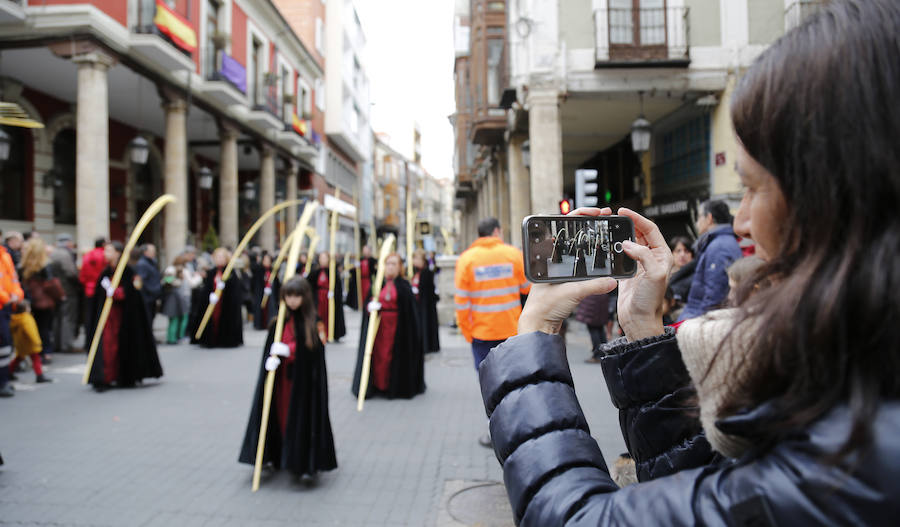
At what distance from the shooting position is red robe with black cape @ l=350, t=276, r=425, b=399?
7883 mm

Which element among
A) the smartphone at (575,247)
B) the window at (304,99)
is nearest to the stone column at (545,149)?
the smartphone at (575,247)

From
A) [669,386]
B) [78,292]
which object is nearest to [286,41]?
[78,292]

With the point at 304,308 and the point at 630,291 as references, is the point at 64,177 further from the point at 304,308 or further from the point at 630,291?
the point at 630,291

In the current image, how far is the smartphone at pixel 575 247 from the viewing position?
1.18m

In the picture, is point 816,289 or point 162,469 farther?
point 162,469

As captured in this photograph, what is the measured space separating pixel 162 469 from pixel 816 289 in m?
5.42

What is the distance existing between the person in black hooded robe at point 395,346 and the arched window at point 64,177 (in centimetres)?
1294

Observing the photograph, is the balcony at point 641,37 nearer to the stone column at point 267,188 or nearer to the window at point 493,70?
the window at point 493,70

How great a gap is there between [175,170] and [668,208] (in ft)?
44.3

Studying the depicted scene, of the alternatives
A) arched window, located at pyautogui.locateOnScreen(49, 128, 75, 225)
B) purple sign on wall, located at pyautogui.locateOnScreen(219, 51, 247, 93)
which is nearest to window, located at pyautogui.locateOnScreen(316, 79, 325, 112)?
purple sign on wall, located at pyautogui.locateOnScreen(219, 51, 247, 93)

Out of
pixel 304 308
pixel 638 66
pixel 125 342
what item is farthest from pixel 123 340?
pixel 638 66

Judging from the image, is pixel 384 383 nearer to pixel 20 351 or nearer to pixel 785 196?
pixel 20 351

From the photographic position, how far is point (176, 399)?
7617 millimetres

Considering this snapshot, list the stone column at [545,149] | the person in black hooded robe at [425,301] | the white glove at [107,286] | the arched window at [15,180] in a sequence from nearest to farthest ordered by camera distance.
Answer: the white glove at [107,286] → the person in black hooded robe at [425,301] → the stone column at [545,149] → the arched window at [15,180]
